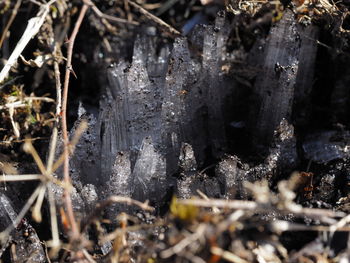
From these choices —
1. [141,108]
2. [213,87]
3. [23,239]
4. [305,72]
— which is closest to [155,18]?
[213,87]

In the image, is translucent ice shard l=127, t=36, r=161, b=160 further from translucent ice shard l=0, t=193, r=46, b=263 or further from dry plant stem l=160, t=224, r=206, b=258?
dry plant stem l=160, t=224, r=206, b=258

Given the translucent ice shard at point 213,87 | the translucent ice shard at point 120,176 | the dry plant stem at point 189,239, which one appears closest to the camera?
the dry plant stem at point 189,239

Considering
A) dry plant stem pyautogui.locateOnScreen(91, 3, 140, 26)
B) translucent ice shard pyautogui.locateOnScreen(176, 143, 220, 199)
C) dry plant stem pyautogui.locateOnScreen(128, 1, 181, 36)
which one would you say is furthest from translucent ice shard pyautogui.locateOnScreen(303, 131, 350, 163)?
dry plant stem pyautogui.locateOnScreen(91, 3, 140, 26)

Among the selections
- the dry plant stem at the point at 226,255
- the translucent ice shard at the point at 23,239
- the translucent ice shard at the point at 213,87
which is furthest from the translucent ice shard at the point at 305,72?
the translucent ice shard at the point at 23,239

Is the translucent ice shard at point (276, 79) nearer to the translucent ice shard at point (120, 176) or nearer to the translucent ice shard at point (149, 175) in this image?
the translucent ice shard at point (149, 175)

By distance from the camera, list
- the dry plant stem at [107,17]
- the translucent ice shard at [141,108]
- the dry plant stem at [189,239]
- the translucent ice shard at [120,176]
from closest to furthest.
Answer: the dry plant stem at [189,239], the translucent ice shard at [120,176], the translucent ice shard at [141,108], the dry plant stem at [107,17]

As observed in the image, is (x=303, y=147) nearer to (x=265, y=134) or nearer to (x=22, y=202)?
(x=265, y=134)

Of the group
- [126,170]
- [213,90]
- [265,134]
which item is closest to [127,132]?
[126,170]
